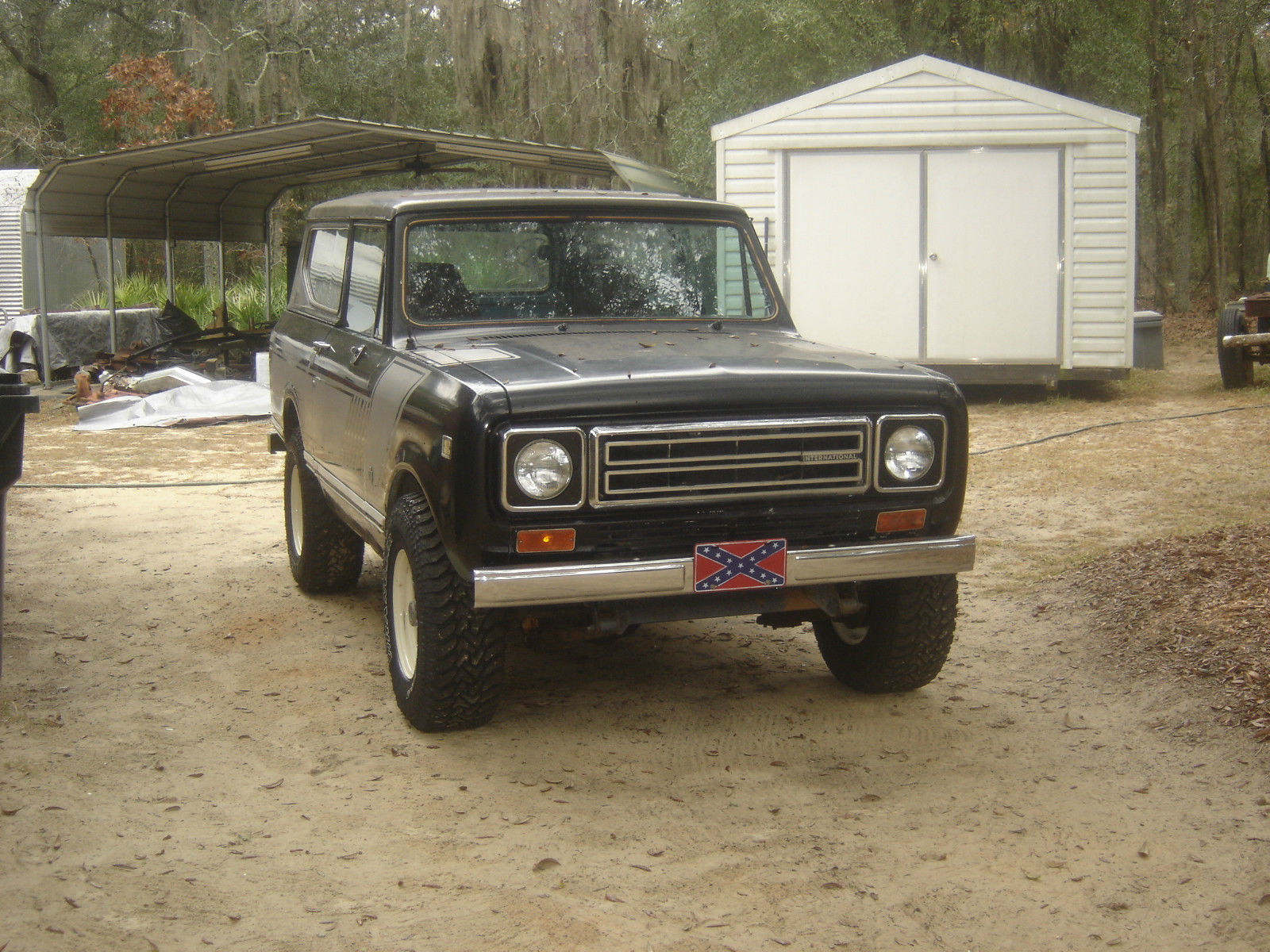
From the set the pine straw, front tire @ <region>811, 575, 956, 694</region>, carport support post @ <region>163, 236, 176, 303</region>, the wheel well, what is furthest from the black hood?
carport support post @ <region>163, 236, 176, 303</region>

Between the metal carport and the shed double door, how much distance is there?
7.48 feet

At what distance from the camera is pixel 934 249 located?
13.6 metres

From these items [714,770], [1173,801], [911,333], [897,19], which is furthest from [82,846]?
[897,19]

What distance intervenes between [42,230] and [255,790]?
13193 millimetres

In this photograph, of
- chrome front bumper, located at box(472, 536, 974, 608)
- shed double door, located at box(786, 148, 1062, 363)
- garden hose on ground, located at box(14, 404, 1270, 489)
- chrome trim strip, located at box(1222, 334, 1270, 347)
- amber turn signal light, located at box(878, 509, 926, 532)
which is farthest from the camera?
shed double door, located at box(786, 148, 1062, 363)

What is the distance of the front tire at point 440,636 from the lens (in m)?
Result: 4.29

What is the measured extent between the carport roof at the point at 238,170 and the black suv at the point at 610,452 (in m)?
7.16

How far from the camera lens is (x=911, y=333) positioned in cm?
1369

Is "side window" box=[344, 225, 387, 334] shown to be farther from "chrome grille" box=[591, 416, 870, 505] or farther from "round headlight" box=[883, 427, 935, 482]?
"round headlight" box=[883, 427, 935, 482]

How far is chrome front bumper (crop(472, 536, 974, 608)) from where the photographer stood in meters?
3.95

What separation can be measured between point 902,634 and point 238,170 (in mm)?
13687

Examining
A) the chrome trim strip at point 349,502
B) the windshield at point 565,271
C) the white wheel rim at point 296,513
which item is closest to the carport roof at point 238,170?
the white wheel rim at point 296,513

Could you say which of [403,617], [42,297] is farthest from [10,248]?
[403,617]

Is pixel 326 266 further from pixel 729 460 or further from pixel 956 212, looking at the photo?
pixel 956 212
